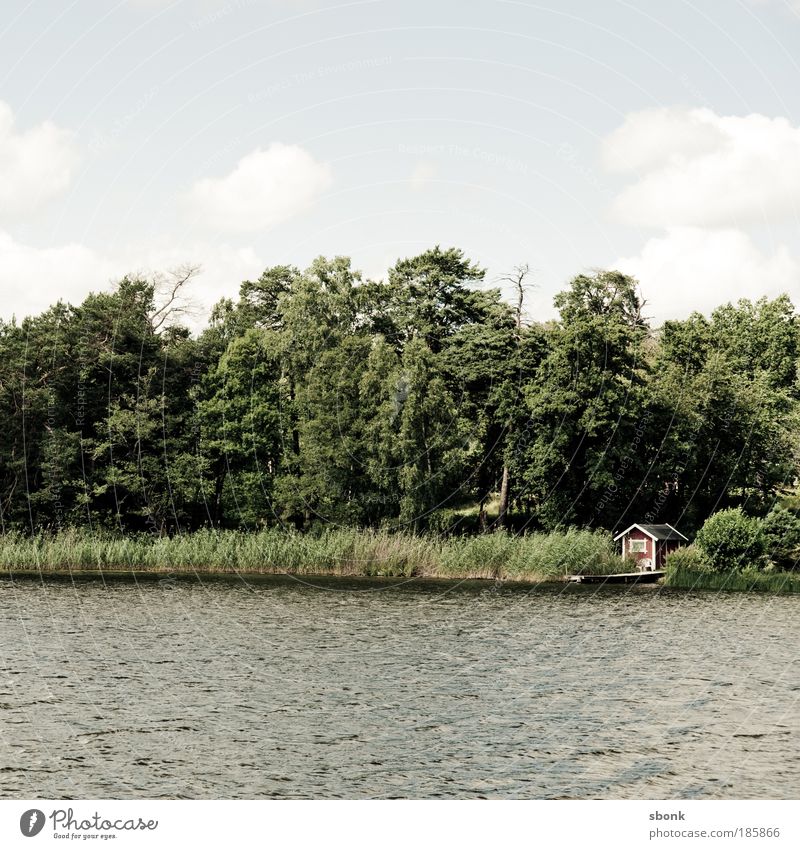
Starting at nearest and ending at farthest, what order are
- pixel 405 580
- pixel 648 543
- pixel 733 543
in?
pixel 405 580 < pixel 733 543 < pixel 648 543

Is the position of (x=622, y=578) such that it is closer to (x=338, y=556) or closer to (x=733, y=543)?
(x=733, y=543)

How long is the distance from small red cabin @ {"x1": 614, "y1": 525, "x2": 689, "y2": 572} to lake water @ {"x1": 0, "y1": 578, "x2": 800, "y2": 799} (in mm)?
18434

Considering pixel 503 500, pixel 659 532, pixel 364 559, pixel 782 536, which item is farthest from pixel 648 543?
pixel 364 559

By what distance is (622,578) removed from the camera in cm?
6294

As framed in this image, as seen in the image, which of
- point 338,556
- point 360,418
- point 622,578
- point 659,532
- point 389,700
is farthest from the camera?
point 360,418

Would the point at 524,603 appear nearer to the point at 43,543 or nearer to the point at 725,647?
the point at 725,647

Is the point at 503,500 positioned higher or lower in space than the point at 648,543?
higher

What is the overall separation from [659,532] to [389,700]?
42701mm

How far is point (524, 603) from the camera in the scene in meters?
49.5

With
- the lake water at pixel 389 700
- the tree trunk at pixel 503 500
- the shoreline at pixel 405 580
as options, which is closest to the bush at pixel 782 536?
the shoreline at pixel 405 580

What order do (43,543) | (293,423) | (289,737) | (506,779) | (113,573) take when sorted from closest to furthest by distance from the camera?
(506,779)
(289,737)
(113,573)
(43,543)
(293,423)

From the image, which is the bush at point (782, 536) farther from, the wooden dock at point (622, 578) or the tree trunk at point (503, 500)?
the tree trunk at point (503, 500)
